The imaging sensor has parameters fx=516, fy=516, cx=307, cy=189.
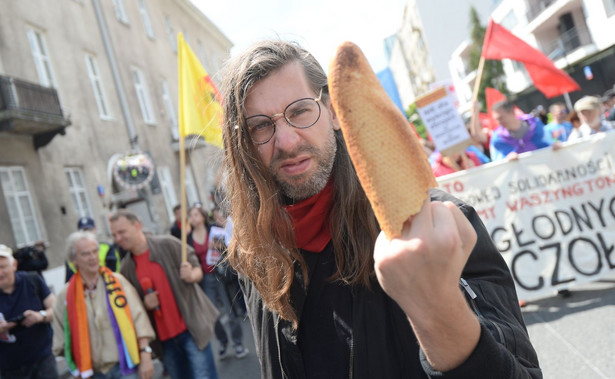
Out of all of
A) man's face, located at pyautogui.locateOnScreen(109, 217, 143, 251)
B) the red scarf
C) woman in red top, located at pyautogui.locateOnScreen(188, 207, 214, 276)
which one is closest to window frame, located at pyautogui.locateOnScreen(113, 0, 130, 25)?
woman in red top, located at pyautogui.locateOnScreen(188, 207, 214, 276)

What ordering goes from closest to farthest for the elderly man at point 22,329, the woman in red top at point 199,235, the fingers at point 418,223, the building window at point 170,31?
the fingers at point 418,223 → the elderly man at point 22,329 → the woman in red top at point 199,235 → the building window at point 170,31

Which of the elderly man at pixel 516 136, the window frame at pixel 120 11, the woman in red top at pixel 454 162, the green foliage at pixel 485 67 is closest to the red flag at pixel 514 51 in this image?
the elderly man at pixel 516 136

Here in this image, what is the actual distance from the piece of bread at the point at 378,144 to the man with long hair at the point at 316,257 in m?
0.14

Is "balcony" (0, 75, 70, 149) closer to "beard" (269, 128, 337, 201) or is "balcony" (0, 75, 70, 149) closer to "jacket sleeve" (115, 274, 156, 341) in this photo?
"jacket sleeve" (115, 274, 156, 341)

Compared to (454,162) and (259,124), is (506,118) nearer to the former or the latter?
(454,162)

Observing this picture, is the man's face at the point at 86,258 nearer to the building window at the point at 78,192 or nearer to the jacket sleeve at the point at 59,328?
the jacket sleeve at the point at 59,328

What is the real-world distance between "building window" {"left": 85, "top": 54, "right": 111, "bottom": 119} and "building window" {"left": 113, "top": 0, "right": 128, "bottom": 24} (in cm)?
336

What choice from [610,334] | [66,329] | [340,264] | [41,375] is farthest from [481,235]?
[41,375]

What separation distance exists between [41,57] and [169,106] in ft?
28.5

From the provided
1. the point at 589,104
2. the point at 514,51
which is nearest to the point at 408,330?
the point at 589,104

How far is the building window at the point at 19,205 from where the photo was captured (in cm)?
1131

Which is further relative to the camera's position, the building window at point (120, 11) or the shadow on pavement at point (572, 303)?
the building window at point (120, 11)

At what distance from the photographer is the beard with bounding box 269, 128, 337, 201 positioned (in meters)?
1.64

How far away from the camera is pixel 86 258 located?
4375 mm
